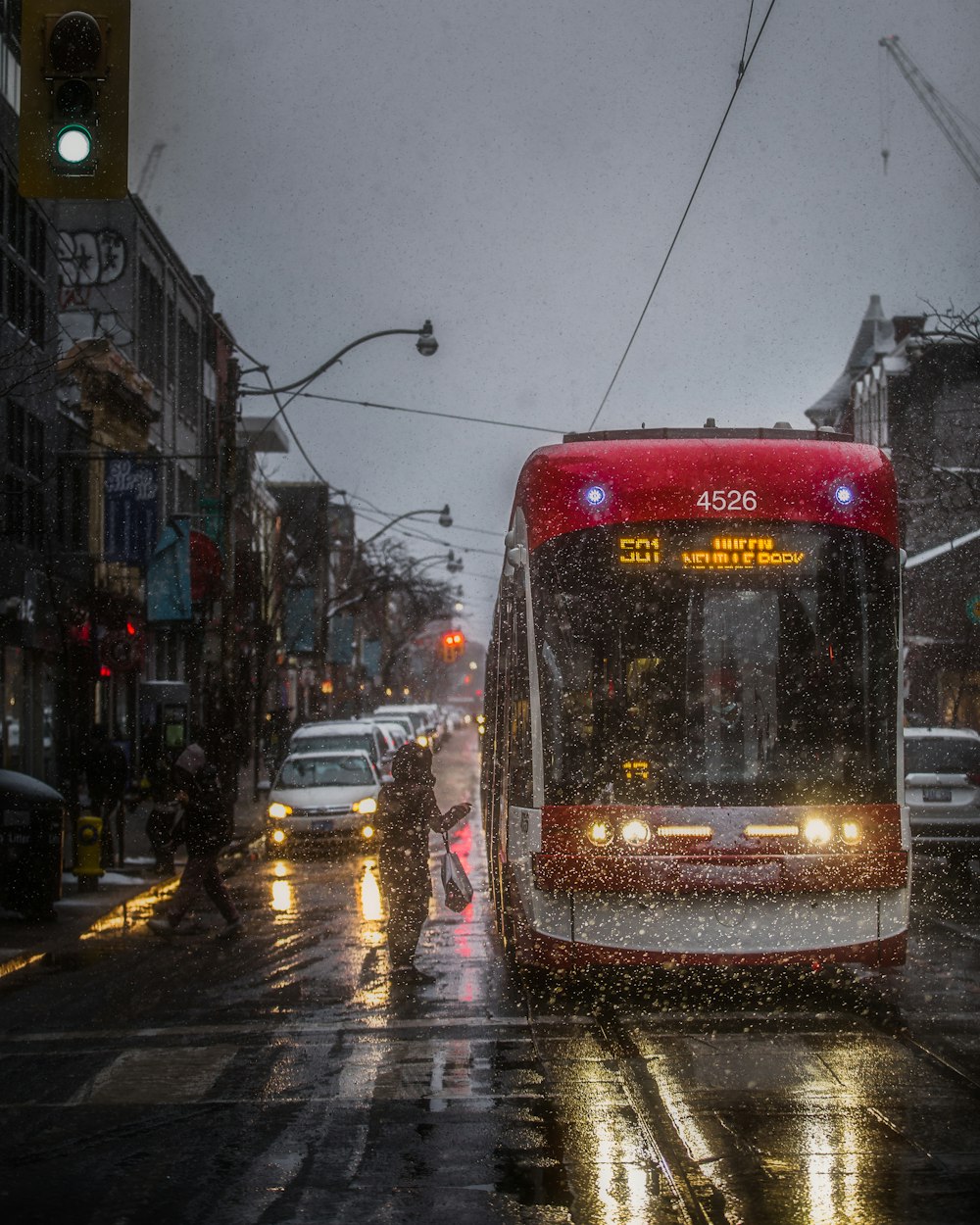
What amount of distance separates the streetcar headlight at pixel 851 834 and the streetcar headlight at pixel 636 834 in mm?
1117

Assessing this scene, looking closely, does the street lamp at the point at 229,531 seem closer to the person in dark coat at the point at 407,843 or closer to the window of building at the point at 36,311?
the window of building at the point at 36,311

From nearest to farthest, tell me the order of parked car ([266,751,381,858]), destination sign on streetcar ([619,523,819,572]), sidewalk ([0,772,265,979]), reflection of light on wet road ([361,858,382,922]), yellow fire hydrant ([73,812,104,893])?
destination sign on streetcar ([619,523,819,572]) → sidewalk ([0,772,265,979]) → reflection of light on wet road ([361,858,382,922]) → yellow fire hydrant ([73,812,104,893]) → parked car ([266,751,381,858])

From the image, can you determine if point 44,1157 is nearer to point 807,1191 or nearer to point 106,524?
point 807,1191

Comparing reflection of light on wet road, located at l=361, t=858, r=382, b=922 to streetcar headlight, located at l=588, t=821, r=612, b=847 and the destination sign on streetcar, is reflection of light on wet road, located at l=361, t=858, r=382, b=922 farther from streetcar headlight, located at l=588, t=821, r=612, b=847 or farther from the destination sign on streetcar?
the destination sign on streetcar

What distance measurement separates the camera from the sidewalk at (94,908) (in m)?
14.3

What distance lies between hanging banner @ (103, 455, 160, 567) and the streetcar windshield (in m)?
22.3

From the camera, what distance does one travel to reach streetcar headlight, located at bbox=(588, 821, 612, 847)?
1013 cm

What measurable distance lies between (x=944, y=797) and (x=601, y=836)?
9262 millimetres

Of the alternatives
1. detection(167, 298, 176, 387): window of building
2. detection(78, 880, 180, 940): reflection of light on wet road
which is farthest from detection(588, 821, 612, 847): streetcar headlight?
detection(167, 298, 176, 387): window of building

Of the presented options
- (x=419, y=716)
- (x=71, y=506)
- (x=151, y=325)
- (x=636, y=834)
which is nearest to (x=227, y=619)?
(x=71, y=506)

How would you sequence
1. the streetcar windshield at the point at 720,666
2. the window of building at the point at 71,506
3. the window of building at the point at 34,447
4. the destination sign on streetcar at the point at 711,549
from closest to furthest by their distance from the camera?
1. the streetcar windshield at the point at 720,666
2. the destination sign on streetcar at the point at 711,549
3. the window of building at the point at 34,447
4. the window of building at the point at 71,506

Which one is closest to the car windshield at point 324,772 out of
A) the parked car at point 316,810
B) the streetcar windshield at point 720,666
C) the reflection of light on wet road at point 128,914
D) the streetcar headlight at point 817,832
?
the parked car at point 316,810

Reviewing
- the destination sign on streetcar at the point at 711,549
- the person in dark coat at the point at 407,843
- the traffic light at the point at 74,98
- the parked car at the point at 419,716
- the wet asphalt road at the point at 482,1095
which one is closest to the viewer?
the wet asphalt road at the point at 482,1095

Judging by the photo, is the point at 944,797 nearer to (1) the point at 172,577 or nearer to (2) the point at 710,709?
(2) the point at 710,709
